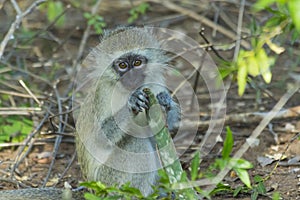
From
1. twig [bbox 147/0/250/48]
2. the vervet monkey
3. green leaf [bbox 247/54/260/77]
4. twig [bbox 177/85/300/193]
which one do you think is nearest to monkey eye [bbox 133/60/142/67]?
the vervet monkey

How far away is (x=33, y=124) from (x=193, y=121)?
173 centimetres

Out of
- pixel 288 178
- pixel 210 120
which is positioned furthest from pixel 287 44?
pixel 288 178

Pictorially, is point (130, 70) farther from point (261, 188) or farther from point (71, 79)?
point (71, 79)

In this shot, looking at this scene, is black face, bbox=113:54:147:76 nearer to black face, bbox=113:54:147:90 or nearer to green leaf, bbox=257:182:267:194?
black face, bbox=113:54:147:90

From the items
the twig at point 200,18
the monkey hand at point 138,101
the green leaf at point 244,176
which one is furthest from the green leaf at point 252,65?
the twig at point 200,18

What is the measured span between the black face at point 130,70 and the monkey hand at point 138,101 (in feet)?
0.46

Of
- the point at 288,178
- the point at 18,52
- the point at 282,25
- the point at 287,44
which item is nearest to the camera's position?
the point at 282,25

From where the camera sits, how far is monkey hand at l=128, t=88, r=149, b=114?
458 cm

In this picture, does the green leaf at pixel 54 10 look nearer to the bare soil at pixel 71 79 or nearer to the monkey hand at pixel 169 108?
the bare soil at pixel 71 79

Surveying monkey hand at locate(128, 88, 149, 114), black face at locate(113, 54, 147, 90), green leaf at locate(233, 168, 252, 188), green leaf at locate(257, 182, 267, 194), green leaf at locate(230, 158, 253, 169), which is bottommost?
green leaf at locate(233, 168, 252, 188)

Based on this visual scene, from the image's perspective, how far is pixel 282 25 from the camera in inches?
161

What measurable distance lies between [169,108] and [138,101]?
0.51 metres

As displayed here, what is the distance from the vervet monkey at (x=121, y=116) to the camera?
488cm

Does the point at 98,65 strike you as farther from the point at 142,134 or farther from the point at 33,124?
the point at 33,124
